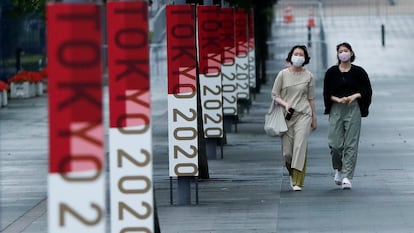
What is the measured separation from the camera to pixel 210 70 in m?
21.8

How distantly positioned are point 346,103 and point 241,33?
14665 millimetres

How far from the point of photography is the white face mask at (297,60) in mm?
16953

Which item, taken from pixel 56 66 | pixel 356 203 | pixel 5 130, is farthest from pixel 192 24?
pixel 5 130

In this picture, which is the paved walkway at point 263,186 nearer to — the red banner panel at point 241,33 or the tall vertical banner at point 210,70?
the tall vertical banner at point 210,70

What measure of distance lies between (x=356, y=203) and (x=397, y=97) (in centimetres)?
2215

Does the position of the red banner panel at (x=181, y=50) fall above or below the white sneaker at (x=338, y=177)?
above

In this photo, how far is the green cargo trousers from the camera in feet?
56.6

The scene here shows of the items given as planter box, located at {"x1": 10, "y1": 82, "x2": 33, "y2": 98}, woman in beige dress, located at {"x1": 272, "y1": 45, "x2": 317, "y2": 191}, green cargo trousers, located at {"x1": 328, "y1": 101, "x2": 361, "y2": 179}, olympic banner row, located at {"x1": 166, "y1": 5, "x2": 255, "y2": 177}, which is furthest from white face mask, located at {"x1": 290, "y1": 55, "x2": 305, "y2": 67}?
planter box, located at {"x1": 10, "y1": 82, "x2": 33, "y2": 98}

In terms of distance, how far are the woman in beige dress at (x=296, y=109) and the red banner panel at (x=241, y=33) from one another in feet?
42.8

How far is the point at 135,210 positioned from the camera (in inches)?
372

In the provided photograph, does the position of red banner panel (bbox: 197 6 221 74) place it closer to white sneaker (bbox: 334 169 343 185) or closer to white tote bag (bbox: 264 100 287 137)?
white tote bag (bbox: 264 100 287 137)

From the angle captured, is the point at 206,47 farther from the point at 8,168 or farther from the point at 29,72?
the point at 29,72

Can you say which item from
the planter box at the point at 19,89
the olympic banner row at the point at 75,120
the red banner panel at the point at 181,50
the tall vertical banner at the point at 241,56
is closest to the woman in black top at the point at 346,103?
the red banner panel at the point at 181,50

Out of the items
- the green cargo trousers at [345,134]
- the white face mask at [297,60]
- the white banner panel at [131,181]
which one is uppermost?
the white face mask at [297,60]
